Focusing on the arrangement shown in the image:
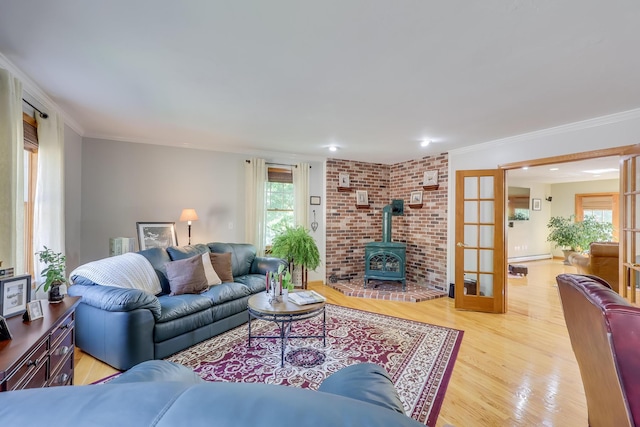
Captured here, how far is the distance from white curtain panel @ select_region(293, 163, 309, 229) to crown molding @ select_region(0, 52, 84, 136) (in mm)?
3049

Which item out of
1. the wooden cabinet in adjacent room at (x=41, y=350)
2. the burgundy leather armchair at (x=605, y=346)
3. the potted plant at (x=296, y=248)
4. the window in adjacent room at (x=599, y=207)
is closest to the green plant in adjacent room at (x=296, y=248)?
the potted plant at (x=296, y=248)

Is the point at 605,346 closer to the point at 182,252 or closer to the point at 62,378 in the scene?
the point at 62,378

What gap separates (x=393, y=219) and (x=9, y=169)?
5.35m

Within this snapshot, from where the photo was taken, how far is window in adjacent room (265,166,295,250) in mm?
5074

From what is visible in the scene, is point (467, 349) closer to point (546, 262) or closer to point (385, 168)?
point (385, 168)

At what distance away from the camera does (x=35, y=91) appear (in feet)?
8.11

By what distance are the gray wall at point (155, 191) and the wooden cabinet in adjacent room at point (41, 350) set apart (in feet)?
7.55

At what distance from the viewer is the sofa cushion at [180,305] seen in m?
2.62

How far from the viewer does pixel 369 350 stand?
2811mm

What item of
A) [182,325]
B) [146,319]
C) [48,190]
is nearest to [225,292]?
[182,325]

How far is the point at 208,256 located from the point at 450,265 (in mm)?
3710

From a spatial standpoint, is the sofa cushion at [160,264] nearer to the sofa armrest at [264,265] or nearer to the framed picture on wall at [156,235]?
the framed picture on wall at [156,235]

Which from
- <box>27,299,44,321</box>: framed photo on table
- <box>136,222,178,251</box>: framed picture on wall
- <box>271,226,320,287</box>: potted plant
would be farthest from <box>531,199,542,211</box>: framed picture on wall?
<box>27,299,44,321</box>: framed photo on table

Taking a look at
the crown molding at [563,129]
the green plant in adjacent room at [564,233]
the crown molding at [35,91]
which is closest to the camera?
the crown molding at [35,91]
